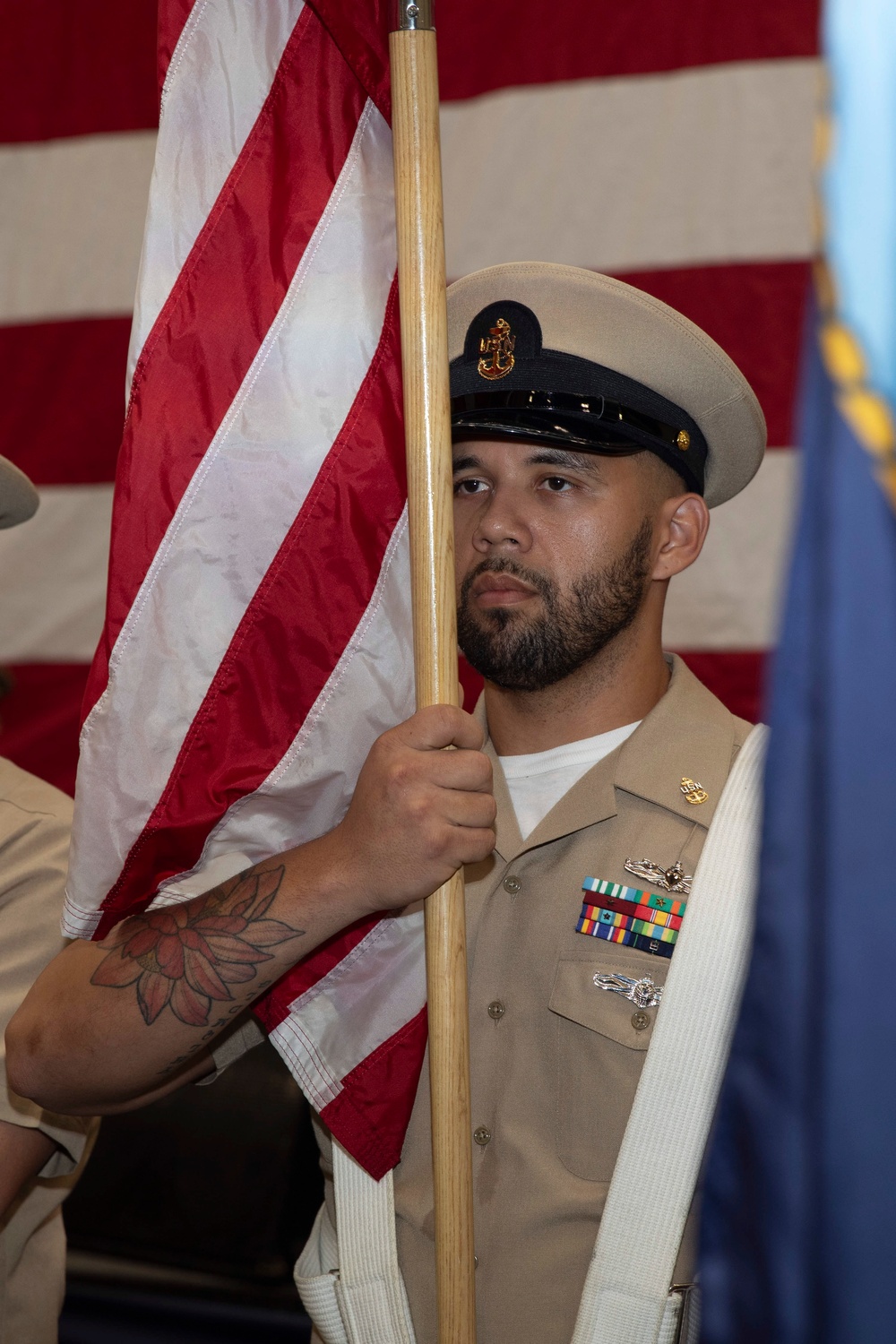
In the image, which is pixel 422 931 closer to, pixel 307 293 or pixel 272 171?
pixel 307 293

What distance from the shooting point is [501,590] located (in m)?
1.35

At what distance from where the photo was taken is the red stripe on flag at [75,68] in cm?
259

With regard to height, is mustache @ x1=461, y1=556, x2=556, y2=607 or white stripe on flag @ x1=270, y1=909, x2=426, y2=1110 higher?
mustache @ x1=461, y1=556, x2=556, y2=607

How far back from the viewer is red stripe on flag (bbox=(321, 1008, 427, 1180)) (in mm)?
1177

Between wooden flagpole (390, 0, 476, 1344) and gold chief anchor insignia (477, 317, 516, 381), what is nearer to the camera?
wooden flagpole (390, 0, 476, 1344)

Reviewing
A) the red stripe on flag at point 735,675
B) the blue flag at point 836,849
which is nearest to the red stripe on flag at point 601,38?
the red stripe on flag at point 735,675

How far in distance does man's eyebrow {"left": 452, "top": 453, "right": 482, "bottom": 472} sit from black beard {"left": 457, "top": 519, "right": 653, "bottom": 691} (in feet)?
0.41

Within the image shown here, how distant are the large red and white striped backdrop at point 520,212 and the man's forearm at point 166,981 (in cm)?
117

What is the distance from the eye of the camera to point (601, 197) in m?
Result: 2.31

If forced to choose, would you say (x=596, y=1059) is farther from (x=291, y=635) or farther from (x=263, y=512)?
(x=263, y=512)

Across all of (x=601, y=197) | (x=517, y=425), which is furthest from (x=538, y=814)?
(x=601, y=197)

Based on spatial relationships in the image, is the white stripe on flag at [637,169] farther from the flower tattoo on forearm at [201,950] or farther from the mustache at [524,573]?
the flower tattoo on forearm at [201,950]

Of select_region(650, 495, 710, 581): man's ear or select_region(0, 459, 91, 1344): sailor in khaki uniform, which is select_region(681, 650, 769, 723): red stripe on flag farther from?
select_region(0, 459, 91, 1344): sailor in khaki uniform

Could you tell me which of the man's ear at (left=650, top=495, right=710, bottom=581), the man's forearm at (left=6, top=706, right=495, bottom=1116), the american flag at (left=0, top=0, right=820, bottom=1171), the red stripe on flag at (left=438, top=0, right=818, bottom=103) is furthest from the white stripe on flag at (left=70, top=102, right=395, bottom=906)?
the red stripe on flag at (left=438, top=0, right=818, bottom=103)
